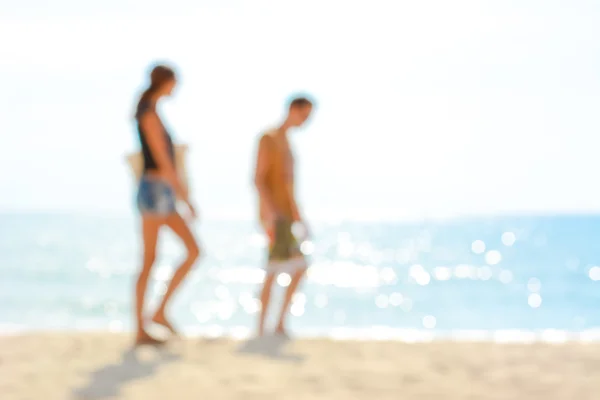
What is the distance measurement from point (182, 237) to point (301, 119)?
3.63ft

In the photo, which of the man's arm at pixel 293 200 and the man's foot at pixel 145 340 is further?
the man's arm at pixel 293 200

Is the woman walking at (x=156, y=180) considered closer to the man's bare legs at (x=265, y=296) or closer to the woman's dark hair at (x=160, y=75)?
the woman's dark hair at (x=160, y=75)

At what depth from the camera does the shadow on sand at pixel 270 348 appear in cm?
498

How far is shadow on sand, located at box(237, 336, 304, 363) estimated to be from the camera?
196 inches

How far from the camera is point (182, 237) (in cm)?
519

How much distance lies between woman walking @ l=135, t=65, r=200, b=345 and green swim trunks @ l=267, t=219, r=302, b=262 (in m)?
0.59

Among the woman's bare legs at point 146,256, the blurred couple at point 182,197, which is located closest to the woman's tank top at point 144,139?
the blurred couple at point 182,197

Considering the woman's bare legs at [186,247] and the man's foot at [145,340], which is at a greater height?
the woman's bare legs at [186,247]

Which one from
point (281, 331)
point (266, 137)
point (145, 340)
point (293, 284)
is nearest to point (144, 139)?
point (266, 137)

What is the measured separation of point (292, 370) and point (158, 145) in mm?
1591

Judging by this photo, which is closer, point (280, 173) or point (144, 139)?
point (144, 139)

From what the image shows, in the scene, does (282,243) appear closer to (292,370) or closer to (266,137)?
(266,137)

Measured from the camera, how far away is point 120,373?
179 inches

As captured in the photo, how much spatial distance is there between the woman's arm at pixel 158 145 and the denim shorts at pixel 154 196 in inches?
2.3
